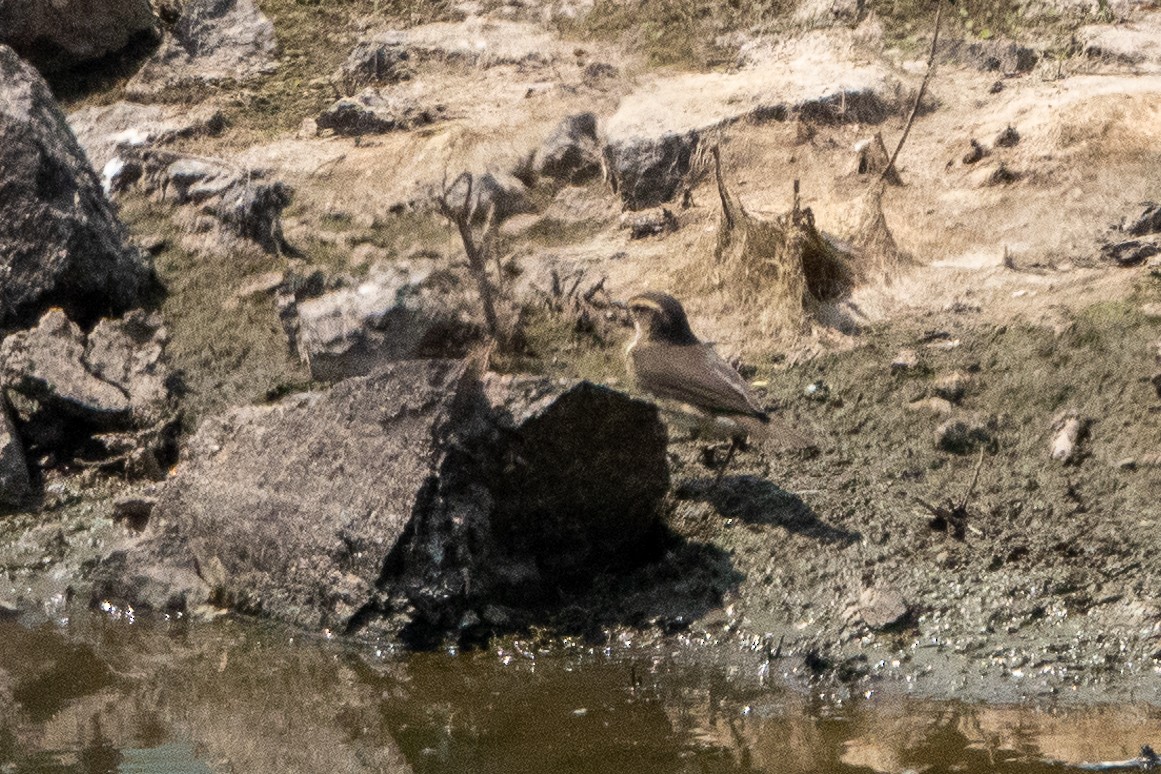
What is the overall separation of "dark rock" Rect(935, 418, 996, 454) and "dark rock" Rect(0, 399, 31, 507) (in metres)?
4.24

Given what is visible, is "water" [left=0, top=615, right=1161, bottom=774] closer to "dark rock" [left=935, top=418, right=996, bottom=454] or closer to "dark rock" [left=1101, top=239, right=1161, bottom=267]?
"dark rock" [left=935, top=418, right=996, bottom=454]

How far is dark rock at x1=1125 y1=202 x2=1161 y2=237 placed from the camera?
849 centimetres

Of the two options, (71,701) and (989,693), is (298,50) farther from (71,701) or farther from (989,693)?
(989,693)

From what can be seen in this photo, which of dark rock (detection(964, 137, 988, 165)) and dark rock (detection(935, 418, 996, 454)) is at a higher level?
dark rock (detection(964, 137, 988, 165))

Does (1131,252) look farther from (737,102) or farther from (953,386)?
(737,102)

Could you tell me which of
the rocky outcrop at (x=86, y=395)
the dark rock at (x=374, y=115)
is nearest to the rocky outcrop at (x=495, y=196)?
the dark rock at (x=374, y=115)

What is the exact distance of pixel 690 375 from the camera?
7.64 metres

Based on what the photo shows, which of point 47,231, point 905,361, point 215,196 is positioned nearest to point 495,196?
point 215,196

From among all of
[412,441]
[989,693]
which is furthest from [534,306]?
[989,693]

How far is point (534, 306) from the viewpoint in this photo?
9023mm

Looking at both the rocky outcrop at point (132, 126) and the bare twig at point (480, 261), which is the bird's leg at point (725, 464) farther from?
the rocky outcrop at point (132, 126)

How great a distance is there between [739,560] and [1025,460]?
133 cm

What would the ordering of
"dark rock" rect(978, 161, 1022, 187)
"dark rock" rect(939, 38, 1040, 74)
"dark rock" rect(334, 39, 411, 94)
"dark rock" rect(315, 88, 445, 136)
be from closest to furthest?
"dark rock" rect(978, 161, 1022, 187) < "dark rock" rect(939, 38, 1040, 74) < "dark rock" rect(315, 88, 445, 136) < "dark rock" rect(334, 39, 411, 94)

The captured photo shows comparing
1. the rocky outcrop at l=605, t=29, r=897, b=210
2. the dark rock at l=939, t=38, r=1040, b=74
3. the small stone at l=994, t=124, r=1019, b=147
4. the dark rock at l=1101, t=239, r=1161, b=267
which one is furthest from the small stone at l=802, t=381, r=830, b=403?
the dark rock at l=939, t=38, r=1040, b=74
